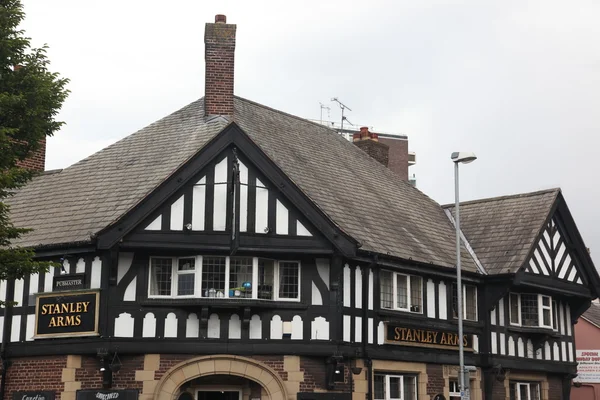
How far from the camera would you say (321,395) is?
23125 millimetres

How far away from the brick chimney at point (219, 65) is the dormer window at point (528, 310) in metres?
11.0

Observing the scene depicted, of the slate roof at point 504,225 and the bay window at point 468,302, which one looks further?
the slate roof at point 504,225

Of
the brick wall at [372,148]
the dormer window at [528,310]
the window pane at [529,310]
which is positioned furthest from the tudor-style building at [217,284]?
the brick wall at [372,148]

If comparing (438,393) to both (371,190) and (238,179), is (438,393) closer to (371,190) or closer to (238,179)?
(371,190)

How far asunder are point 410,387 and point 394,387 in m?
0.75

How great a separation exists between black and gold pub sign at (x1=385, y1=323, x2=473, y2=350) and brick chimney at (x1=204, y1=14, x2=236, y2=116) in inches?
305

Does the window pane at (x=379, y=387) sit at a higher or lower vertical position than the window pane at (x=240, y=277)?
lower

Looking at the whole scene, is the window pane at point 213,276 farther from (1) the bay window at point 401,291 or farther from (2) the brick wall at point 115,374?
(1) the bay window at point 401,291

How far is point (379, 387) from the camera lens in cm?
2516

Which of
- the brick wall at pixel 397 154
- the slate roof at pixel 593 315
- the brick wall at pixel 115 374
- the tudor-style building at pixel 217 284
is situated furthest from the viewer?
the brick wall at pixel 397 154

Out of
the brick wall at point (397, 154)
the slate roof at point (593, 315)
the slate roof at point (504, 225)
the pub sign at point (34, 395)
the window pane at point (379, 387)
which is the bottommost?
the pub sign at point (34, 395)

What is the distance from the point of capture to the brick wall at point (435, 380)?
2648 centimetres

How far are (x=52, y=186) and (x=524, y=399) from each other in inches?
637

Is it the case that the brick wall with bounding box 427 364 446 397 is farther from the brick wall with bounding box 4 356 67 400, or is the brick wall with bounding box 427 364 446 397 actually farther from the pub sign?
the pub sign
